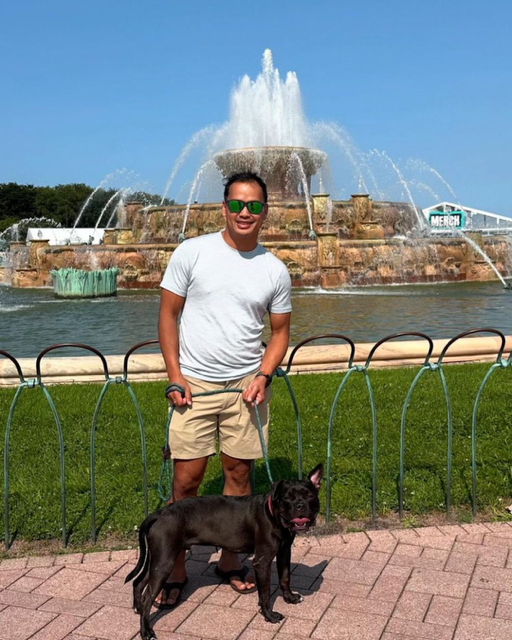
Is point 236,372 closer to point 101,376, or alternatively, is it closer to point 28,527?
point 28,527

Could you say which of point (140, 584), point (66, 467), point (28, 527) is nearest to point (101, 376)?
point (66, 467)

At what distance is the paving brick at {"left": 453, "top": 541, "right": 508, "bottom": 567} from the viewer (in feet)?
13.9

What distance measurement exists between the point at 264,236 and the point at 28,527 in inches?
957

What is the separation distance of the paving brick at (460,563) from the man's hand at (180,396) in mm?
1801

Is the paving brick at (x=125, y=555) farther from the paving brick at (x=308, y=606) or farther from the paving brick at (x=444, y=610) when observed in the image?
the paving brick at (x=444, y=610)

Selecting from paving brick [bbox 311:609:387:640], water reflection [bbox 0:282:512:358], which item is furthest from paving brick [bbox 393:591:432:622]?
water reflection [bbox 0:282:512:358]

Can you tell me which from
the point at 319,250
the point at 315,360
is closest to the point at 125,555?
the point at 315,360

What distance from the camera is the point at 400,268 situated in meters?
26.6

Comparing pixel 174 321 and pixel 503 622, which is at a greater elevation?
pixel 174 321

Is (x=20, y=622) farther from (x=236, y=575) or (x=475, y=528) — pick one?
(x=475, y=528)

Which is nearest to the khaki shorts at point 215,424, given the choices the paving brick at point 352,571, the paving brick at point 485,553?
the paving brick at point 352,571

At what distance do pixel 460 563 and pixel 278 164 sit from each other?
29970 mm

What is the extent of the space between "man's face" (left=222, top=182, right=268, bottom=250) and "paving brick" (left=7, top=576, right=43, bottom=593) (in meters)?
2.19

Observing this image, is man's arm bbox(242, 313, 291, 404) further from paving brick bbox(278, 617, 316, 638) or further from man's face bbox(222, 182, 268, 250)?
paving brick bbox(278, 617, 316, 638)
